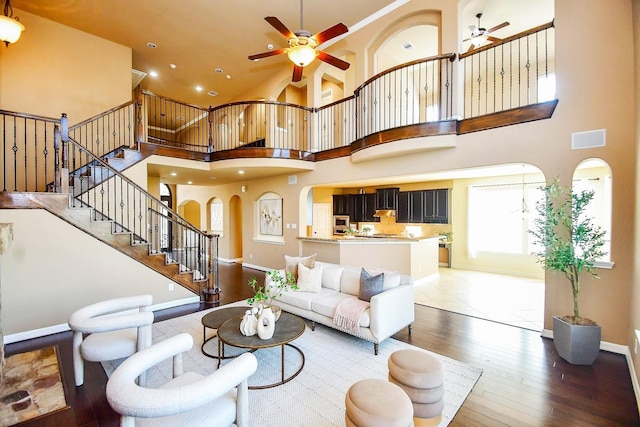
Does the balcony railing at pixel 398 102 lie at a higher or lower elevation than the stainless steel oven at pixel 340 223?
higher

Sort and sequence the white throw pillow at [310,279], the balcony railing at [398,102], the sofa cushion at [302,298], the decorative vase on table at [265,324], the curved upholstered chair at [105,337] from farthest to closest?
1. the balcony railing at [398,102]
2. the white throw pillow at [310,279]
3. the sofa cushion at [302,298]
4. the decorative vase on table at [265,324]
5. the curved upholstered chair at [105,337]

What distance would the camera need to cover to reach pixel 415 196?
8180 mm

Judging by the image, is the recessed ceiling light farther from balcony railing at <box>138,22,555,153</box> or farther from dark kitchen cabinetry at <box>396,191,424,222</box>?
dark kitchen cabinetry at <box>396,191,424,222</box>

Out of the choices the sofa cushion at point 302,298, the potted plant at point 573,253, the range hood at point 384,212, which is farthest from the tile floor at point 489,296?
the range hood at point 384,212

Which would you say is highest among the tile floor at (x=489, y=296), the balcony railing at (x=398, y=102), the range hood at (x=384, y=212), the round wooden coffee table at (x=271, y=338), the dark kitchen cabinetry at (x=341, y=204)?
the balcony railing at (x=398, y=102)

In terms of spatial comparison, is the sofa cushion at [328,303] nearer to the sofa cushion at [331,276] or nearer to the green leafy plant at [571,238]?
the sofa cushion at [331,276]

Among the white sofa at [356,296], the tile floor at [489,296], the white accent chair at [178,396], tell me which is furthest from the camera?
the tile floor at [489,296]

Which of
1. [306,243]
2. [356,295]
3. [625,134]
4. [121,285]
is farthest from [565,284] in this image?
[121,285]

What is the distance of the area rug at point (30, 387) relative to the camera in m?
2.23

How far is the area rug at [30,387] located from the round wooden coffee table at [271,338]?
1.39m

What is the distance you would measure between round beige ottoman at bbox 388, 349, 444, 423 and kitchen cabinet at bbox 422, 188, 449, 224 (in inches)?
247

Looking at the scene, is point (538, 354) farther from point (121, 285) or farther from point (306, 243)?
point (121, 285)

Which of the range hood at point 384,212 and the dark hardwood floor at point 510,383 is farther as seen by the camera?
the range hood at point 384,212

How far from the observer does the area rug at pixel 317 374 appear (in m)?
2.24
